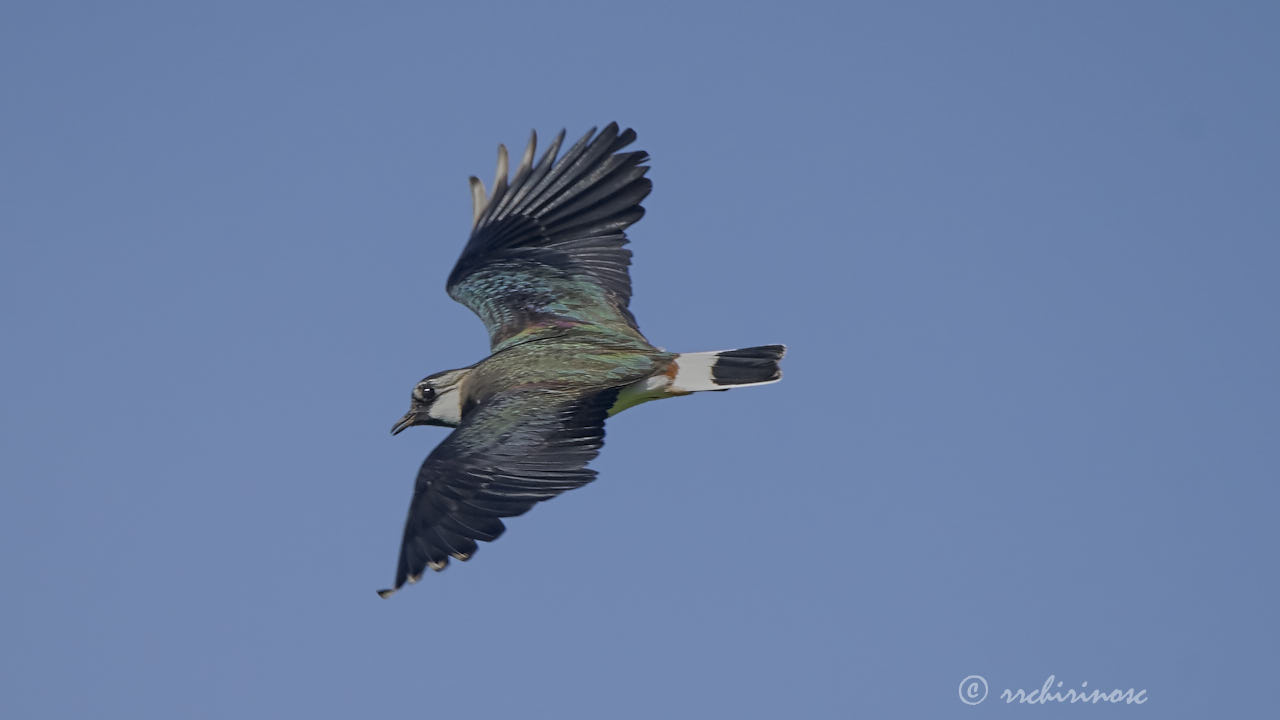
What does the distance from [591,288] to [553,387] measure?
2139 mm

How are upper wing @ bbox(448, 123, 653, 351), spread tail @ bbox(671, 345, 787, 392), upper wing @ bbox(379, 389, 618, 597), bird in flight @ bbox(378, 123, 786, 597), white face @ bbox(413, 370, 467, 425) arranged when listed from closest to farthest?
upper wing @ bbox(379, 389, 618, 597) → bird in flight @ bbox(378, 123, 786, 597) → spread tail @ bbox(671, 345, 787, 392) → white face @ bbox(413, 370, 467, 425) → upper wing @ bbox(448, 123, 653, 351)

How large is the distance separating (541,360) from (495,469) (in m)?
1.77

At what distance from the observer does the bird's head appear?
13461 millimetres

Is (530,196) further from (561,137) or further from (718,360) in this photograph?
(718,360)

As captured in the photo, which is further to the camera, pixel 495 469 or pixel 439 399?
pixel 439 399

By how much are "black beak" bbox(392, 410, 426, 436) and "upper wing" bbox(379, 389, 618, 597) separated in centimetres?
143

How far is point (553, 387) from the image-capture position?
12.5 m

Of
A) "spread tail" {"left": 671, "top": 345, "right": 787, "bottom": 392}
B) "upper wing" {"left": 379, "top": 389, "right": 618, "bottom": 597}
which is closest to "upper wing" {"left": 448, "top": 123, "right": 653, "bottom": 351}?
"spread tail" {"left": 671, "top": 345, "right": 787, "bottom": 392}

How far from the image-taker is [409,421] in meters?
13.8

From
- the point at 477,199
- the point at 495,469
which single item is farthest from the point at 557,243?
the point at 495,469

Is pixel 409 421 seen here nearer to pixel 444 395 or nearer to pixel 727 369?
pixel 444 395

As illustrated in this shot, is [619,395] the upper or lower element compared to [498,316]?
lower

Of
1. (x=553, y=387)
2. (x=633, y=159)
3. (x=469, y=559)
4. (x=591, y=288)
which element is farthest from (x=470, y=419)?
(x=633, y=159)

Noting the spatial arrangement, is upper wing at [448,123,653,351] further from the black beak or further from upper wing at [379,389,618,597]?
upper wing at [379,389,618,597]
